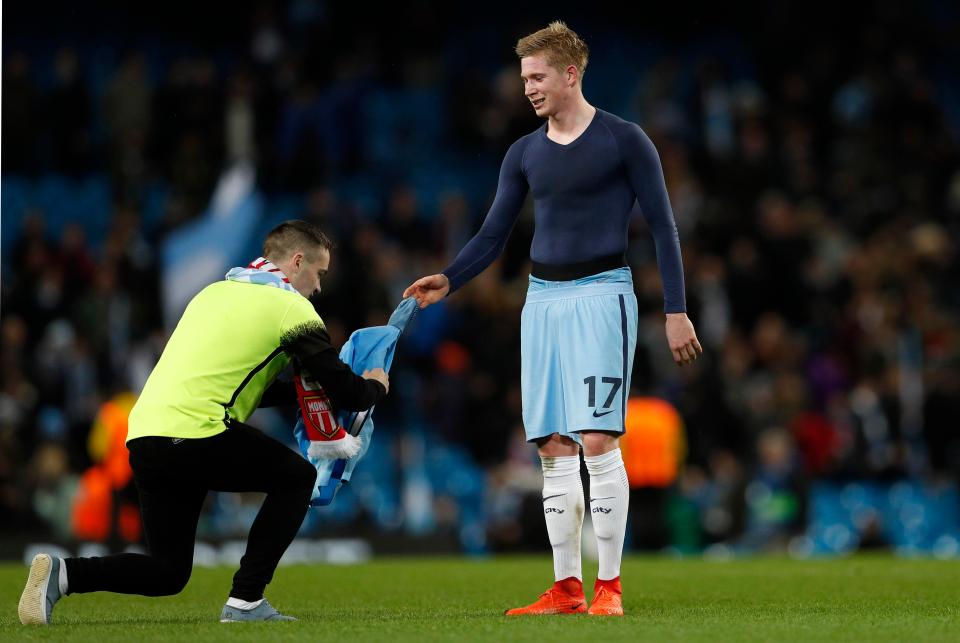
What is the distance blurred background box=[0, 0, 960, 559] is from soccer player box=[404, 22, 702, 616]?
20.5ft

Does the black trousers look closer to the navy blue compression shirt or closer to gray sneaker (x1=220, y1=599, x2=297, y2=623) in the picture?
gray sneaker (x1=220, y1=599, x2=297, y2=623)

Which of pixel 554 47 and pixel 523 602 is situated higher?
pixel 554 47

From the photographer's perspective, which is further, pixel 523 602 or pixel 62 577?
pixel 523 602

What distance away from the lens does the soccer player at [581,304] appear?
21.6ft

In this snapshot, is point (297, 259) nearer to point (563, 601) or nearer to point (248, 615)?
point (248, 615)

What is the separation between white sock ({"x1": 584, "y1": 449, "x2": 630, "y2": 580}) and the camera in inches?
258

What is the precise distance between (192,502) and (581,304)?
5.87 feet

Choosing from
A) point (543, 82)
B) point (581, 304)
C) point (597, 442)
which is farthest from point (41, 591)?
point (543, 82)

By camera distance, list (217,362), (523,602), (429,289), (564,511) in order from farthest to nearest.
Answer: (523,602) → (429,289) → (564,511) → (217,362)

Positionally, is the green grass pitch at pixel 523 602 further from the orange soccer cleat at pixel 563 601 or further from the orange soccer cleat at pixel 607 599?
the orange soccer cleat at pixel 563 601

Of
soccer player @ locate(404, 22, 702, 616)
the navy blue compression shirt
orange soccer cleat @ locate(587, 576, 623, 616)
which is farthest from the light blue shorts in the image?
orange soccer cleat @ locate(587, 576, 623, 616)

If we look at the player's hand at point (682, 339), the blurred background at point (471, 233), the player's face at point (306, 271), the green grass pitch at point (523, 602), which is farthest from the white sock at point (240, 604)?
the blurred background at point (471, 233)

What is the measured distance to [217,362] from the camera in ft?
20.1

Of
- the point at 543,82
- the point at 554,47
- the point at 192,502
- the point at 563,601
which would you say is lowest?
the point at 563,601
